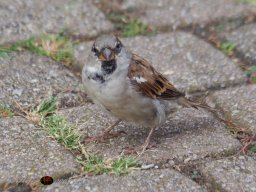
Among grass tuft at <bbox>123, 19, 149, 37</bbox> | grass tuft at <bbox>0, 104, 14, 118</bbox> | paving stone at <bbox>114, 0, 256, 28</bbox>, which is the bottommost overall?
grass tuft at <bbox>0, 104, 14, 118</bbox>

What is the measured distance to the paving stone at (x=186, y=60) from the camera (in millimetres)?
4117

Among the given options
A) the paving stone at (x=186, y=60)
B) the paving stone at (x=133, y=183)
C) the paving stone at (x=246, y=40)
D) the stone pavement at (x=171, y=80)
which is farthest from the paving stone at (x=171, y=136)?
the paving stone at (x=246, y=40)

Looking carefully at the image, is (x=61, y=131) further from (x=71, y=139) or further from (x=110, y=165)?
(x=110, y=165)

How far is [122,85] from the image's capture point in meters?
3.37

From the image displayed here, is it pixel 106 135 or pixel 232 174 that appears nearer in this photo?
pixel 232 174

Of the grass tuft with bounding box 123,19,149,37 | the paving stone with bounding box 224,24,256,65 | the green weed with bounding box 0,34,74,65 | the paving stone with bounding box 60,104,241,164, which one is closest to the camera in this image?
the paving stone with bounding box 60,104,241,164

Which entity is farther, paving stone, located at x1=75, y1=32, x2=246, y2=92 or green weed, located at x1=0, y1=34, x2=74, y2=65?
green weed, located at x1=0, y1=34, x2=74, y2=65

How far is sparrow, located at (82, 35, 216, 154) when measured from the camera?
335 cm

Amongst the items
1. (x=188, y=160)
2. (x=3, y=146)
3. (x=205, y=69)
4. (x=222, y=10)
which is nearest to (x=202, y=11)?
(x=222, y=10)

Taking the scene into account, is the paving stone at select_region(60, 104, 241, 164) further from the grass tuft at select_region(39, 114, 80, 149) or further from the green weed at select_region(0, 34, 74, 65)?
the green weed at select_region(0, 34, 74, 65)

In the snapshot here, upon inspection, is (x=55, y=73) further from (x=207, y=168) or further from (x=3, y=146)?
(x=207, y=168)

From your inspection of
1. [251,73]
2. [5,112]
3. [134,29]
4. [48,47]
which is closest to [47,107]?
[5,112]

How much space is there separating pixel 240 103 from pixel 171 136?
0.52 meters

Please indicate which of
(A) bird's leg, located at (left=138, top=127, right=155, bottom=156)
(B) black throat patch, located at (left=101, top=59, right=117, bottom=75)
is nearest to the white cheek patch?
(B) black throat patch, located at (left=101, top=59, right=117, bottom=75)
